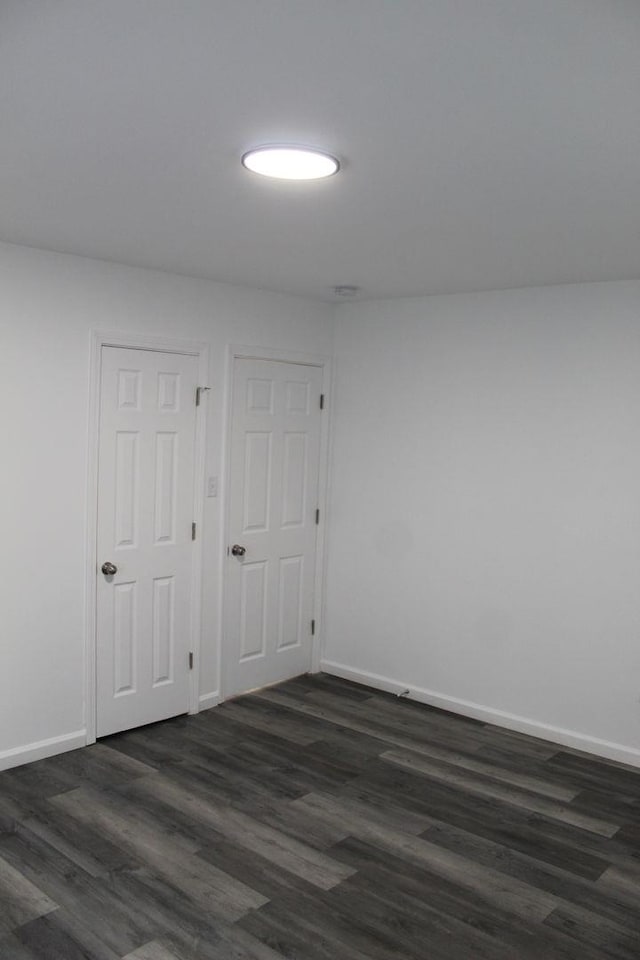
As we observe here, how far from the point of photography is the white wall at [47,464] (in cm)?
380

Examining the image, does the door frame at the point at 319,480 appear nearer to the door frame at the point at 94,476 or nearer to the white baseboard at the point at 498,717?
the white baseboard at the point at 498,717

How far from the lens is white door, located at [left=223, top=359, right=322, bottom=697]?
16.0 feet

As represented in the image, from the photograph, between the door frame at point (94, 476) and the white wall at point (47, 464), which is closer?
the white wall at point (47, 464)

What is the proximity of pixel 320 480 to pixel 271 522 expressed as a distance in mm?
490

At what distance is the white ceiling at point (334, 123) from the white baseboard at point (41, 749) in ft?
7.72

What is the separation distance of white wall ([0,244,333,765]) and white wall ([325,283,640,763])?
61.1 inches

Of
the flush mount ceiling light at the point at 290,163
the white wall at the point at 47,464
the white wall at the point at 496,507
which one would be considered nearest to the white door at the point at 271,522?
the white wall at the point at 496,507

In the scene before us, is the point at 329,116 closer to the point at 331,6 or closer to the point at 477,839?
the point at 331,6

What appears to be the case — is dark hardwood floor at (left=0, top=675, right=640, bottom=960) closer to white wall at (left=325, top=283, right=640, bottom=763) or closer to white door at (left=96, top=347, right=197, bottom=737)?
white door at (left=96, top=347, right=197, bottom=737)

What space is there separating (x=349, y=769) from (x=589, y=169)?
291 cm

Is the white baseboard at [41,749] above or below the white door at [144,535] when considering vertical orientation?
below

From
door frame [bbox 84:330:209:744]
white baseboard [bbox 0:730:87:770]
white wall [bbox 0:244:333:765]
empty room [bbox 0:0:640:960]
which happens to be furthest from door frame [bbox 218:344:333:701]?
white baseboard [bbox 0:730:87:770]

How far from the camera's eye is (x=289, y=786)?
3.83 m

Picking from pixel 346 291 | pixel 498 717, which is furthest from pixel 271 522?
pixel 498 717
